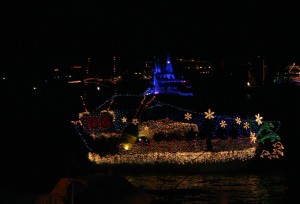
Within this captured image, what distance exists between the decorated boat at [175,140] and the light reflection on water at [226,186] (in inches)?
21.7

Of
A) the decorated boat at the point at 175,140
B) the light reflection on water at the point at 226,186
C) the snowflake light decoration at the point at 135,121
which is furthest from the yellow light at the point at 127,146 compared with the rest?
the light reflection on water at the point at 226,186

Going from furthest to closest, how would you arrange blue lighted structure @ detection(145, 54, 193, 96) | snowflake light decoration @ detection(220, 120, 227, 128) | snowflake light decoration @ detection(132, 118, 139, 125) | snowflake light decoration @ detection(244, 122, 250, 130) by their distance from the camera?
blue lighted structure @ detection(145, 54, 193, 96)
snowflake light decoration @ detection(132, 118, 139, 125)
snowflake light decoration @ detection(220, 120, 227, 128)
snowflake light decoration @ detection(244, 122, 250, 130)

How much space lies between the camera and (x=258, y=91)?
229 ft

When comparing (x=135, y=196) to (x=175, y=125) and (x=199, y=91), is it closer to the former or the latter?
(x=175, y=125)

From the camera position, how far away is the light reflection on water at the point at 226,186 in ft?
63.7

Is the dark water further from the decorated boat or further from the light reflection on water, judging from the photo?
the decorated boat

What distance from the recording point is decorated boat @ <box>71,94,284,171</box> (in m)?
23.7

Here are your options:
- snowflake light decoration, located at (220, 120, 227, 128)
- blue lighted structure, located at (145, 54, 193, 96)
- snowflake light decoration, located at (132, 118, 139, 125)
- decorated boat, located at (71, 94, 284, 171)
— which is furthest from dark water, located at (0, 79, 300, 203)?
blue lighted structure, located at (145, 54, 193, 96)

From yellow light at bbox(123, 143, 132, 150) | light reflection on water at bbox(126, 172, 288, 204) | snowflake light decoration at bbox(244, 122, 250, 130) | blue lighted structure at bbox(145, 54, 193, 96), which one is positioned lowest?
light reflection on water at bbox(126, 172, 288, 204)

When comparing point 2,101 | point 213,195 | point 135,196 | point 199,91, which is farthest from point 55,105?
point 135,196

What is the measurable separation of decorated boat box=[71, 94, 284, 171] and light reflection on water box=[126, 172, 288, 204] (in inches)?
21.7

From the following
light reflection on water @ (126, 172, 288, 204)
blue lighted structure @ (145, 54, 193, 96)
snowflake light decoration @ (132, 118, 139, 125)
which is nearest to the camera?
light reflection on water @ (126, 172, 288, 204)

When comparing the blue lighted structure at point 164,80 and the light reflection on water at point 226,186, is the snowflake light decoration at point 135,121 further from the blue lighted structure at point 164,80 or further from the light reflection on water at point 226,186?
the blue lighted structure at point 164,80

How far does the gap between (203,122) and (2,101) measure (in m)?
61.9
